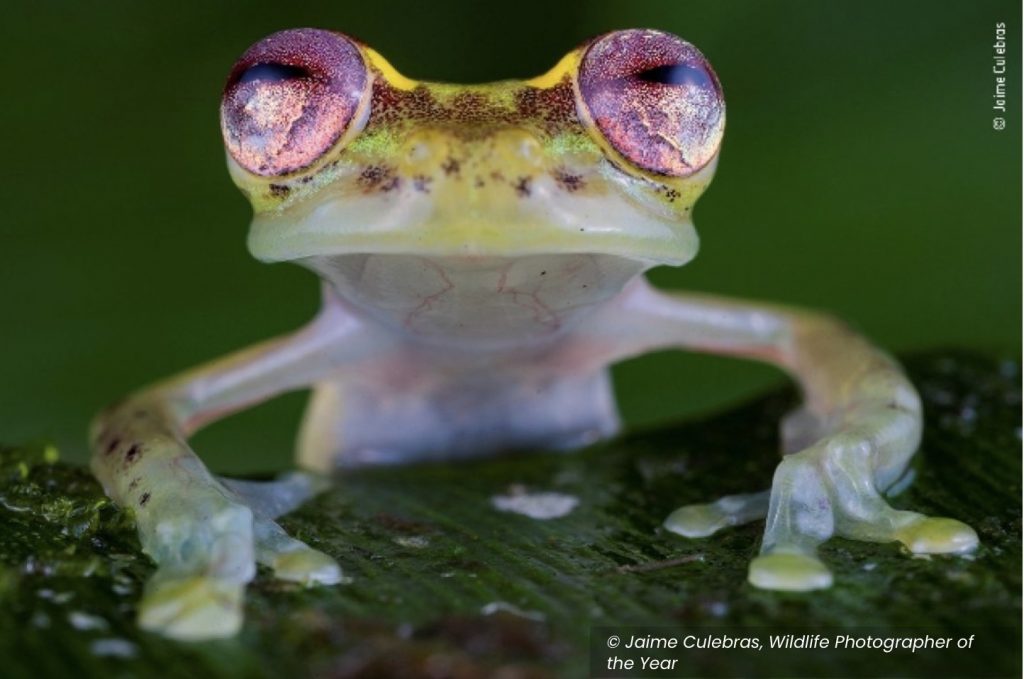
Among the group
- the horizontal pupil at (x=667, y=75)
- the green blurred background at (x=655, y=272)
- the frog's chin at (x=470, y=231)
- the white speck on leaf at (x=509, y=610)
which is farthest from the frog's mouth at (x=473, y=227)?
the green blurred background at (x=655, y=272)

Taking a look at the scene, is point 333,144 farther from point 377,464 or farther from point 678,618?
point 377,464

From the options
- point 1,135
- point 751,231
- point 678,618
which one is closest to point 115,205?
point 1,135

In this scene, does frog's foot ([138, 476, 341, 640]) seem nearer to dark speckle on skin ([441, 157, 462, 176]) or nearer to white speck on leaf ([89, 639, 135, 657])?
white speck on leaf ([89, 639, 135, 657])

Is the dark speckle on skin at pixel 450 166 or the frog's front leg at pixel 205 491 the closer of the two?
the frog's front leg at pixel 205 491

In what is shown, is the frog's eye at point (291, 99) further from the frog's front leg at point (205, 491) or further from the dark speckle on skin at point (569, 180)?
the frog's front leg at point (205, 491)

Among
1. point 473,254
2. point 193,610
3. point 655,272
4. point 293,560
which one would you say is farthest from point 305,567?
point 655,272

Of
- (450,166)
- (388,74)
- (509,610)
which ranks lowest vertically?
(509,610)

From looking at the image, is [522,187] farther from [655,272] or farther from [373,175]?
[655,272]
